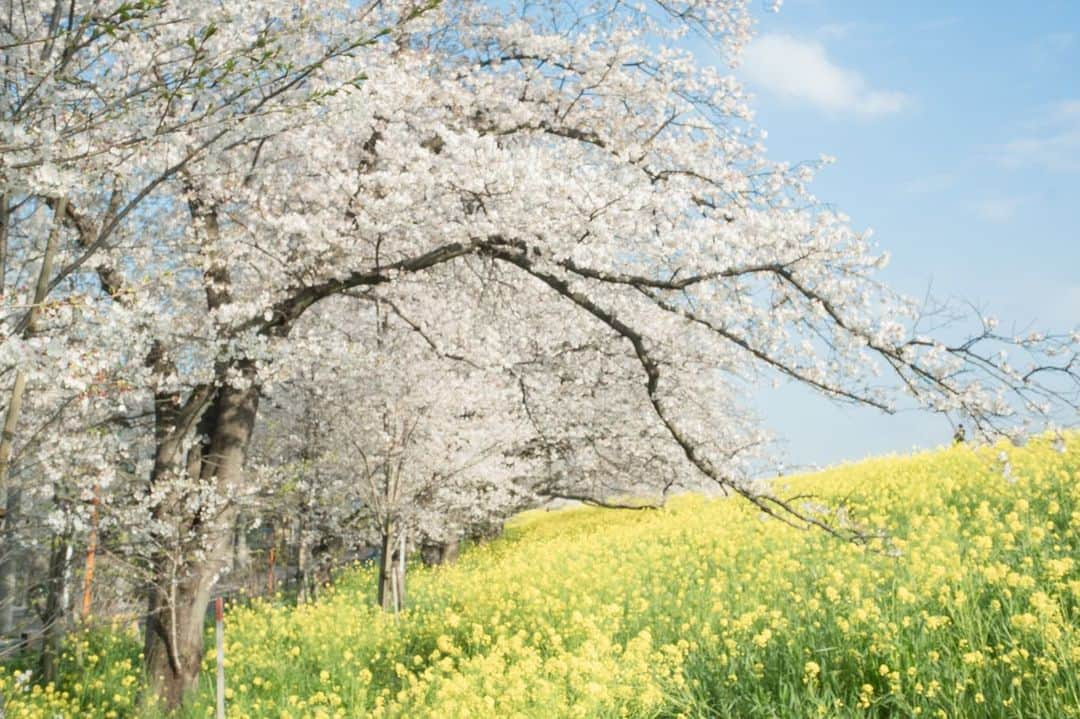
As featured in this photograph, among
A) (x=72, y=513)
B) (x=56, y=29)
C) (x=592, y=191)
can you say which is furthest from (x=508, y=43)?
(x=72, y=513)

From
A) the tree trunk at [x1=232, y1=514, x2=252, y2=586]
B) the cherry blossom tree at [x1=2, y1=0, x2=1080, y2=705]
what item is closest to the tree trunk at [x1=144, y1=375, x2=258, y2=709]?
the cherry blossom tree at [x1=2, y1=0, x2=1080, y2=705]

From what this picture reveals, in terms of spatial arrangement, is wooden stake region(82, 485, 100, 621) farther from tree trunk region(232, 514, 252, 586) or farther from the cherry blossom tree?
tree trunk region(232, 514, 252, 586)

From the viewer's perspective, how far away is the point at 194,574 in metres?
9.34

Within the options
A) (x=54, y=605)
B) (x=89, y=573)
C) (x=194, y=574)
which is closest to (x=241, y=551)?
(x=89, y=573)

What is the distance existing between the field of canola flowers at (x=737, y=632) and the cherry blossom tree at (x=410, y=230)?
1092 mm

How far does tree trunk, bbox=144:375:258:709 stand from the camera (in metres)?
9.24

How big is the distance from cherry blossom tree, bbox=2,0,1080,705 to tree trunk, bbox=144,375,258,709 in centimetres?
3

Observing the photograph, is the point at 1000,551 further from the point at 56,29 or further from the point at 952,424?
the point at 56,29

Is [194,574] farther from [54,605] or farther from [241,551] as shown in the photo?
[241,551]

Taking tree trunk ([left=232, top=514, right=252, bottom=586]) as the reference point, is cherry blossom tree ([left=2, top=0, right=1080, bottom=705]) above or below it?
above

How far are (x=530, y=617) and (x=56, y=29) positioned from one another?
7169 millimetres

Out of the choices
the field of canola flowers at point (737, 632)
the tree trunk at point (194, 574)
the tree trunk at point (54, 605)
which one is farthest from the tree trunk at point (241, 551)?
the tree trunk at point (194, 574)

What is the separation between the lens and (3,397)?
8.23 m

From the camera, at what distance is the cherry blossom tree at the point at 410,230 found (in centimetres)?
648
